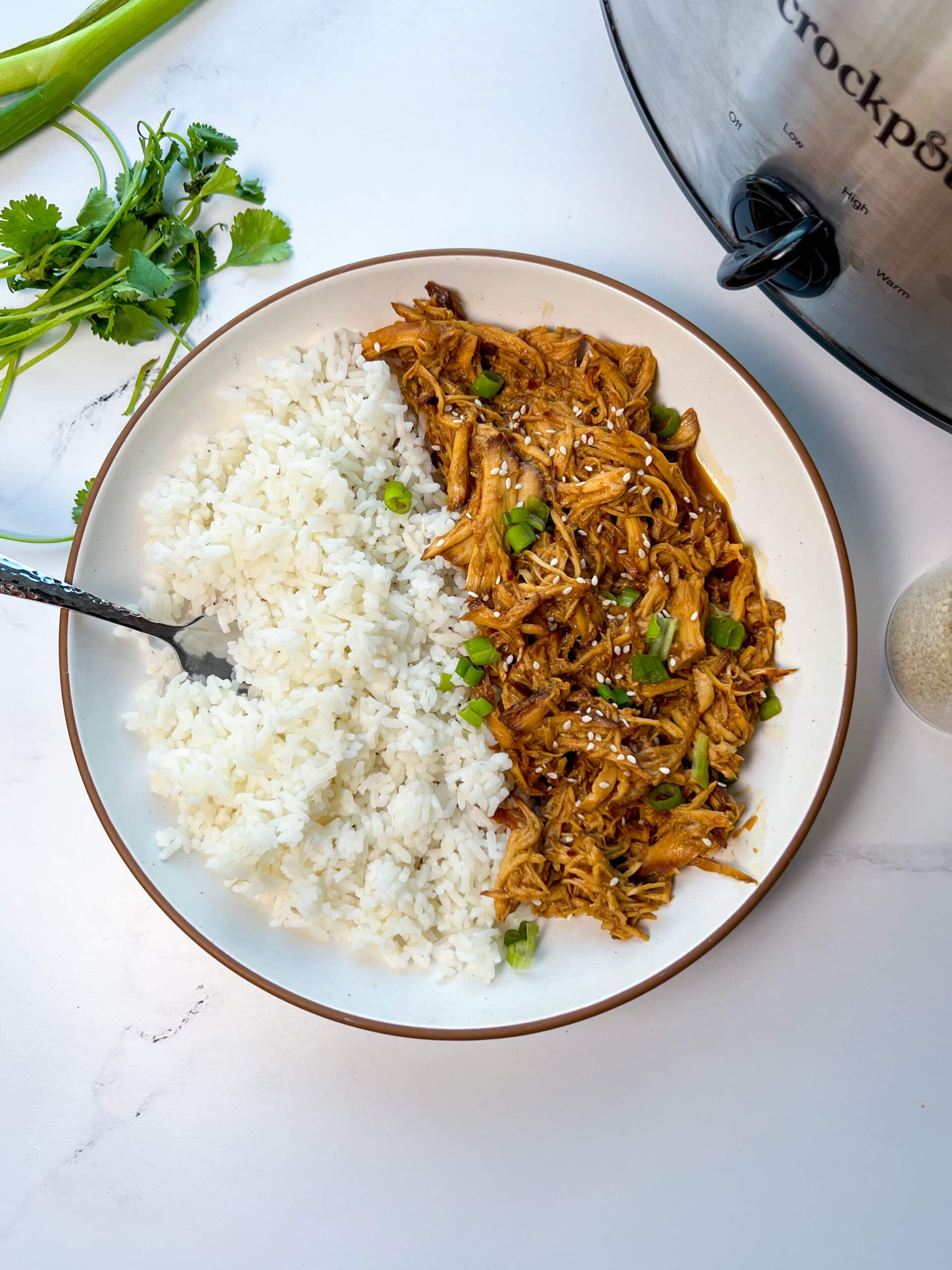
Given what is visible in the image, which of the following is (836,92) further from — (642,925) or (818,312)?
(642,925)

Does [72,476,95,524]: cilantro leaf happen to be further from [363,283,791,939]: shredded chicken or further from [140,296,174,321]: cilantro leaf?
[363,283,791,939]: shredded chicken

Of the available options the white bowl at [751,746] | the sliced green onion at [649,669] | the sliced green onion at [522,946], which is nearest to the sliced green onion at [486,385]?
the white bowl at [751,746]

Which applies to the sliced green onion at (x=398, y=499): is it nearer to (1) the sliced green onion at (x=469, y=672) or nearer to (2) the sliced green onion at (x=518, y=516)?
(2) the sliced green onion at (x=518, y=516)

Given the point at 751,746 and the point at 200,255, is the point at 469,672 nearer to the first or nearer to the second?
the point at 751,746

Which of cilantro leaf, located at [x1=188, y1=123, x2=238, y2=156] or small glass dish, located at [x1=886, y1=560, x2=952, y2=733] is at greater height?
small glass dish, located at [x1=886, y1=560, x2=952, y2=733]

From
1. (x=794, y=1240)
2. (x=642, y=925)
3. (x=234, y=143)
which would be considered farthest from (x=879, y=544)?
(x=234, y=143)

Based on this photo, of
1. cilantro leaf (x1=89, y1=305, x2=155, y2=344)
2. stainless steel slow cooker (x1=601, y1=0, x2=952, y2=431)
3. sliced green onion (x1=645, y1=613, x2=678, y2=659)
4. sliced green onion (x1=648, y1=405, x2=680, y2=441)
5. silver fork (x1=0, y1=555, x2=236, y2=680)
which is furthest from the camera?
cilantro leaf (x1=89, y1=305, x2=155, y2=344)

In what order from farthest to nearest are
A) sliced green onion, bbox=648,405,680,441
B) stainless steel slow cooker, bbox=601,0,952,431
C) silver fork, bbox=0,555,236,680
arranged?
sliced green onion, bbox=648,405,680,441 < silver fork, bbox=0,555,236,680 < stainless steel slow cooker, bbox=601,0,952,431

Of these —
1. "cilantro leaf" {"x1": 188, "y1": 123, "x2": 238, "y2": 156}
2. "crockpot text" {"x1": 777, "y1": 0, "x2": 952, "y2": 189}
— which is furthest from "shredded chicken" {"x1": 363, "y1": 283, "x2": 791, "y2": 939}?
"crockpot text" {"x1": 777, "y1": 0, "x2": 952, "y2": 189}
